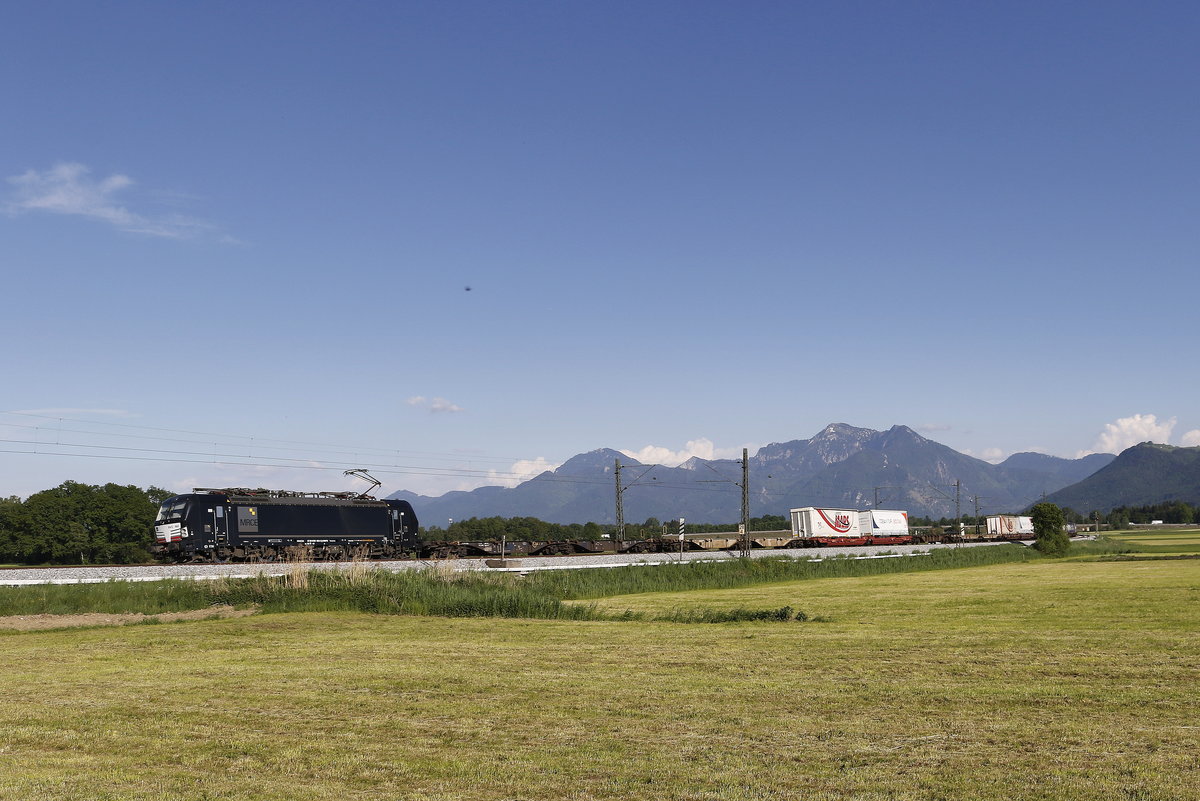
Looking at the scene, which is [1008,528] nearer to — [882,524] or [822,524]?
[882,524]

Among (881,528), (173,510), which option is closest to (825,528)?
(881,528)

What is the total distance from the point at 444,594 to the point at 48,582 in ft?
58.9

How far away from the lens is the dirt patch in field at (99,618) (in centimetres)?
2631

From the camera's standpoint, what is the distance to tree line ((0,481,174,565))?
101m

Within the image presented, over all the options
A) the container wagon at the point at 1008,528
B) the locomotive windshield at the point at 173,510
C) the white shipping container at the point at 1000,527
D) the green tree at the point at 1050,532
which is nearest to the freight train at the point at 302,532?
the locomotive windshield at the point at 173,510

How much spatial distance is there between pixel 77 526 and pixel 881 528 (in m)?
88.0

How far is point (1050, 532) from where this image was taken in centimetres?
7900

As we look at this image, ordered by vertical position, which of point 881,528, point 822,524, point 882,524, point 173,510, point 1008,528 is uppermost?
point 173,510

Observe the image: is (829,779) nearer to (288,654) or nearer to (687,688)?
(687,688)

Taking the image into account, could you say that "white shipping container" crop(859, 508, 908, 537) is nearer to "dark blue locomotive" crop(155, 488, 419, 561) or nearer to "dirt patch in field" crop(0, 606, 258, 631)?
"dark blue locomotive" crop(155, 488, 419, 561)

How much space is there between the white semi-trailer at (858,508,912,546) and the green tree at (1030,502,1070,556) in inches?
1083

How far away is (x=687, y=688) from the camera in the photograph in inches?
572

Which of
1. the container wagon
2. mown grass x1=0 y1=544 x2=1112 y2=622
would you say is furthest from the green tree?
mown grass x1=0 y1=544 x2=1112 y2=622

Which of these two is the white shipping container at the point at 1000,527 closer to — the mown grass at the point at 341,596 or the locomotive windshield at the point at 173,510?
the locomotive windshield at the point at 173,510
